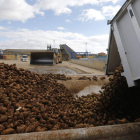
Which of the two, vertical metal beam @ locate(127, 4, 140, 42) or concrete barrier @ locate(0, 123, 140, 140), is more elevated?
vertical metal beam @ locate(127, 4, 140, 42)

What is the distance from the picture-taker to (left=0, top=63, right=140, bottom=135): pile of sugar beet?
1.67 m

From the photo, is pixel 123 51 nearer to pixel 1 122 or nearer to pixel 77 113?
pixel 77 113

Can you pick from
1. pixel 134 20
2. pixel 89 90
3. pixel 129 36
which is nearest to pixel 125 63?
pixel 129 36

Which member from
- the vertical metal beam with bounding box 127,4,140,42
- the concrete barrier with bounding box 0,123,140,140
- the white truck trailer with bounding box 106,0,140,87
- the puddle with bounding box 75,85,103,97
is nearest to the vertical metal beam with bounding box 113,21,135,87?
the white truck trailer with bounding box 106,0,140,87

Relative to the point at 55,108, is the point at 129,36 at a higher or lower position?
higher

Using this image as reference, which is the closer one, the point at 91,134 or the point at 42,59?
the point at 91,134

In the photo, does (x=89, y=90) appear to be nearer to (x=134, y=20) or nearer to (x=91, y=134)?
(x=134, y=20)

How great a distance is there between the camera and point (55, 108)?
2.66m

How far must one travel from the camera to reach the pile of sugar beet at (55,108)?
1.67 m

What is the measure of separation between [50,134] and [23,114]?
69cm

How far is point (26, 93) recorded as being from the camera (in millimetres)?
2486

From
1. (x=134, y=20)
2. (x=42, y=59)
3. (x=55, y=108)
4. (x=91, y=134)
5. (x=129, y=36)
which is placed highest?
(x=42, y=59)

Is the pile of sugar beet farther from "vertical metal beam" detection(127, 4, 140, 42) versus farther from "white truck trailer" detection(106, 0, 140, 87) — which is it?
"vertical metal beam" detection(127, 4, 140, 42)

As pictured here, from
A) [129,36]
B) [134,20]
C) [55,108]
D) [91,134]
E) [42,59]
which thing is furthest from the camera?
[42,59]
